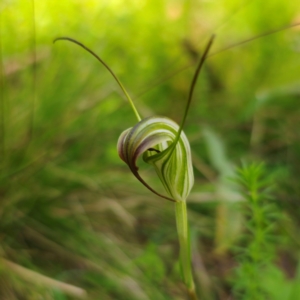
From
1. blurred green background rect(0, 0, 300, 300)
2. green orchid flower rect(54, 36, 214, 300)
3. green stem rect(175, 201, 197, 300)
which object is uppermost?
blurred green background rect(0, 0, 300, 300)

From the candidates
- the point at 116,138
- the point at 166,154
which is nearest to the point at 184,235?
the point at 166,154

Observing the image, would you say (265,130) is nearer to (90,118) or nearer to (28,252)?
(90,118)

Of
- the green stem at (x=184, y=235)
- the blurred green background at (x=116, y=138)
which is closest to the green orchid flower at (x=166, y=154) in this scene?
the green stem at (x=184, y=235)

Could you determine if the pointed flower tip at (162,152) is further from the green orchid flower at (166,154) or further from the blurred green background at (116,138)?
the blurred green background at (116,138)

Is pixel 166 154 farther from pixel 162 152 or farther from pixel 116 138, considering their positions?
pixel 116 138

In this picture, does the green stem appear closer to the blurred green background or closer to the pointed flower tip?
the pointed flower tip

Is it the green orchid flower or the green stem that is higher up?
the green orchid flower

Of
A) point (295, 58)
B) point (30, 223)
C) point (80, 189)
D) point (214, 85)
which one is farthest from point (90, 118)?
point (295, 58)

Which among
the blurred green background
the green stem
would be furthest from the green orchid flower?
the blurred green background
